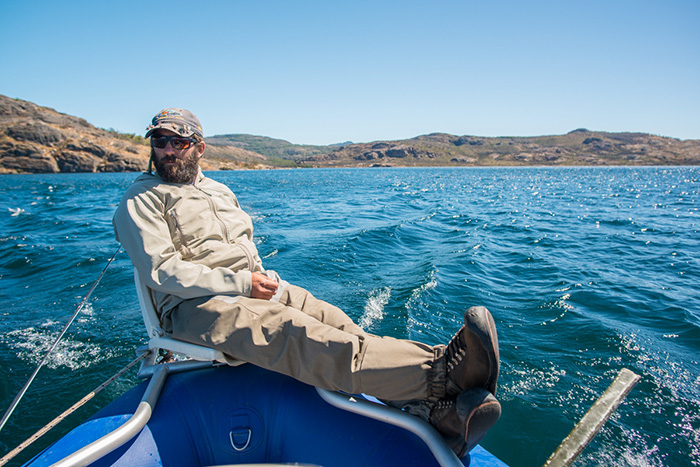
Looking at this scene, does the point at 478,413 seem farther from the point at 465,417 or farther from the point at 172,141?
the point at 172,141

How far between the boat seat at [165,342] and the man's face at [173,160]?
0.87 meters

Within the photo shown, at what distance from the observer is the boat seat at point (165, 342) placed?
2295 millimetres

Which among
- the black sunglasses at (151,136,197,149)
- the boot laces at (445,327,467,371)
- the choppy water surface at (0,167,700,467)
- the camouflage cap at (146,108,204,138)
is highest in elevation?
the camouflage cap at (146,108,204,138)

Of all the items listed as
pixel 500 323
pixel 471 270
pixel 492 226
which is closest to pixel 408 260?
pixel 471 270

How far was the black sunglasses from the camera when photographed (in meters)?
2.87

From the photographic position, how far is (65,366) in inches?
169

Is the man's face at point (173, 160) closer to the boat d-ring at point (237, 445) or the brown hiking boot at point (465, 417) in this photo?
the boat d-ring at point (237, 445)

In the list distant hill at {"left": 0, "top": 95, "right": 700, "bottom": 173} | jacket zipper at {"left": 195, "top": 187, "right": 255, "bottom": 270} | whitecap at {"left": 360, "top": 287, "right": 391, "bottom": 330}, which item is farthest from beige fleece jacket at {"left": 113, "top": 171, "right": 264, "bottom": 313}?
distant hill at {"left": 0, "top": 95, "right": 700, "bottom": 173}

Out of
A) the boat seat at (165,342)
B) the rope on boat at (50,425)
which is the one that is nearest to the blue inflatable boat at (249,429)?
the rope on boat at (50,425)

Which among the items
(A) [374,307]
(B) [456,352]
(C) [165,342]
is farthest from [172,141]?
(A) [374,307]

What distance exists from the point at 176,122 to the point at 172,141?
0.57ft

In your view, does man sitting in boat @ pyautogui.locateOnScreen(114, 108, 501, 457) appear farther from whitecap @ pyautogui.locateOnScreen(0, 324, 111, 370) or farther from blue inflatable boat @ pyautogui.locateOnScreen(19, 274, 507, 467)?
whitecap @ pyautogui.locateOnScreen(0, 324, 111, 370)

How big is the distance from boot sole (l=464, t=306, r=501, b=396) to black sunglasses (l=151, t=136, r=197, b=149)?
2.65 m

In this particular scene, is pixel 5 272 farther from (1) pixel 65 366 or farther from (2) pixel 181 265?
(2) pixel 181 265
